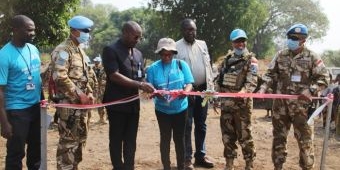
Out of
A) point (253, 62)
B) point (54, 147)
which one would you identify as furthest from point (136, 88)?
point (54, 147)

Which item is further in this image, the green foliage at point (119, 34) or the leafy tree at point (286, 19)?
the leafy tree at point (286, 19)

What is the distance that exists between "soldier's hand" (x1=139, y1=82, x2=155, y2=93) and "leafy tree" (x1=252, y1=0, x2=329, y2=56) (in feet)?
148

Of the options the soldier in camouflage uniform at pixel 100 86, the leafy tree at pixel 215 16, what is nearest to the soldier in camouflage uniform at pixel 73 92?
the soldier in camouflage uniform at pixel 100 86

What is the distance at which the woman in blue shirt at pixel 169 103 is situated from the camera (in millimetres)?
5086

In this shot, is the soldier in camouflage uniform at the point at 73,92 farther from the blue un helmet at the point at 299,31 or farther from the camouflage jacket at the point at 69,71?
the blue un helmet at the point at 299,31

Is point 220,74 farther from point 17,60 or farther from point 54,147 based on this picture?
Answer: point 54,147

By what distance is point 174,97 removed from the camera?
4977 mm

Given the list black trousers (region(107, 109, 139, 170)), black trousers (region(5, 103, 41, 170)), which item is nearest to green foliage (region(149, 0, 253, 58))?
black trousers (region(107, 109, 139, 170))

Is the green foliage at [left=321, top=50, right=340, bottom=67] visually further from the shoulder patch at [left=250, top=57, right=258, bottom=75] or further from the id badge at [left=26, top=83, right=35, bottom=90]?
the id badge at [left=26, top=83, right=35, bottom=90]

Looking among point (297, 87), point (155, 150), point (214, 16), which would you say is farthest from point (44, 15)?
point (214, 16)

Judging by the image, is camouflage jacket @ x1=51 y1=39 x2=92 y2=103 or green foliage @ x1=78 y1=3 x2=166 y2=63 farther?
green foliage @ x1=78 y1=3 x2=166 y2=63

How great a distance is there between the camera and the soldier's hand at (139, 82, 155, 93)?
486 cm

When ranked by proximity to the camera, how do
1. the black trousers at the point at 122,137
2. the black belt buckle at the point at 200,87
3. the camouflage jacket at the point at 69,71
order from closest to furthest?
the camouflage jacket at the point at 69,71 < the black trousers at the point at 122,137 < the black belt buckle at the point at 200,87

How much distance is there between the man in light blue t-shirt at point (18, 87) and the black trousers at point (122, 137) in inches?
37.3
